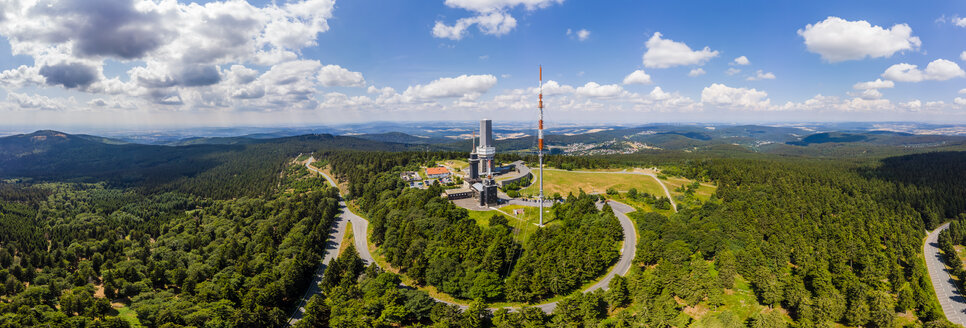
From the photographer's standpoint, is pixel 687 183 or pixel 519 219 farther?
pixel 687 183

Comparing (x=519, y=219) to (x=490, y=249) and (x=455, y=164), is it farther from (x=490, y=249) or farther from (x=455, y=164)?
(x=455, y=164)

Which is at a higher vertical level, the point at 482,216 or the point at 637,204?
the point at 482,216

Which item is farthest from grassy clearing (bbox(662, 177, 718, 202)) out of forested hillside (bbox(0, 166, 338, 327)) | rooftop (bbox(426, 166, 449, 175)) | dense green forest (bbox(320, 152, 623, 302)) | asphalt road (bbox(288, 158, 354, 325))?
forested hillside (bbox(0, 166, 338, 327))

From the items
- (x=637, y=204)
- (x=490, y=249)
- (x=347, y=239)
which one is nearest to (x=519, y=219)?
(x=490, y=249)

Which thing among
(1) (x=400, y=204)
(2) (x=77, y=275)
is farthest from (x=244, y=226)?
(1) (x=400, y=204)

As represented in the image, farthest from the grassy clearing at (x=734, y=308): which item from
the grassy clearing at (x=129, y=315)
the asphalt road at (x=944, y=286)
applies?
the grassy clearing at (x=129, y=315)

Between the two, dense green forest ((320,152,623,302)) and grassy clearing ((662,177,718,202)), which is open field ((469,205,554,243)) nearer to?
dense green forest ((320,152,623,302))

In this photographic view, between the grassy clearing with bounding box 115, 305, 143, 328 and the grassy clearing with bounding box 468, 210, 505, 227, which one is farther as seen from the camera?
the grassy clearing with bounding box 468, 210, 505, 227
